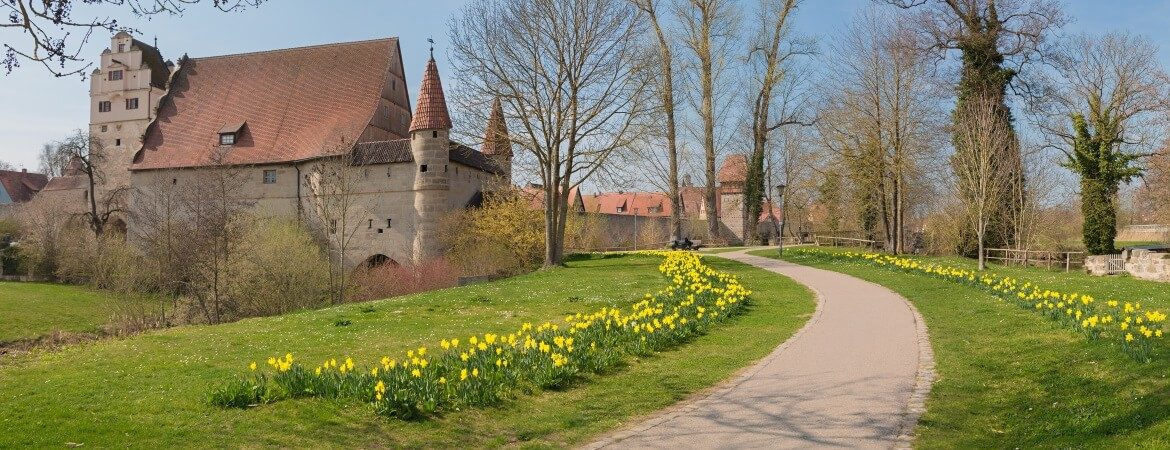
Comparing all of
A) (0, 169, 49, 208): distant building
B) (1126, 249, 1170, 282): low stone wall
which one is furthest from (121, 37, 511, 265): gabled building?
(0, 169, 49, 208): distant building

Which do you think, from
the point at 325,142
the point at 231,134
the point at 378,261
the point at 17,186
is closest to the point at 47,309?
the point at 378,261

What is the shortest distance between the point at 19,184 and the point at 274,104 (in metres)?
51.2

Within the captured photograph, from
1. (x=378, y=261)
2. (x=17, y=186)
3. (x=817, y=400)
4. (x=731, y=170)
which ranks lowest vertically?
(x=817, y=400)

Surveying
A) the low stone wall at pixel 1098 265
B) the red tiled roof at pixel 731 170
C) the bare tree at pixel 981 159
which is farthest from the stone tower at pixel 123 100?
the low stone wall at pixel 1098 265

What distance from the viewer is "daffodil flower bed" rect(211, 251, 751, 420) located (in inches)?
320

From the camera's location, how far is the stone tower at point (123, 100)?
55562 mm

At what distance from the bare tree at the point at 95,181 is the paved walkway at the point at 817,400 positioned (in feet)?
153

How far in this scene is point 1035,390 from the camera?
28.6ft

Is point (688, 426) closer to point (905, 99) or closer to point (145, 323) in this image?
point (145, 323)

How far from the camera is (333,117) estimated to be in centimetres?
4603

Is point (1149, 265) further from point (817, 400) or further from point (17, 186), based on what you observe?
point (17, 186)

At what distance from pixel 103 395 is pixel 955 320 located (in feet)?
43.3

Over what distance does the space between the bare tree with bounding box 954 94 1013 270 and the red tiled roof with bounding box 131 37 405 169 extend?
29.8m

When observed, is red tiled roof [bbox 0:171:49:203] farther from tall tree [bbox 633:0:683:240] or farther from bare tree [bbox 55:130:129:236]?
tall tree [bbox 633:0:683:240]
